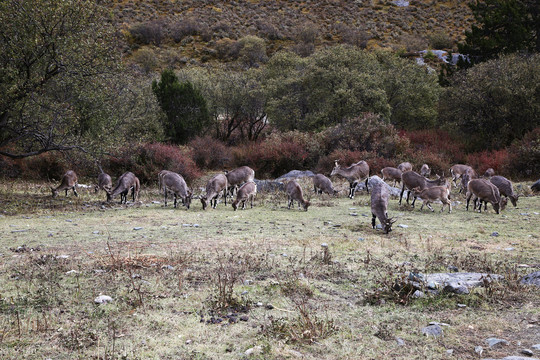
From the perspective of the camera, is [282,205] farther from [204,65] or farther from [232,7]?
[232,7]

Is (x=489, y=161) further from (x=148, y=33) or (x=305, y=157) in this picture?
(x=148, y=33)

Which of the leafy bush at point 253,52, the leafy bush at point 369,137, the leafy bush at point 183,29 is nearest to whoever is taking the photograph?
the leafy bush at point 369,137

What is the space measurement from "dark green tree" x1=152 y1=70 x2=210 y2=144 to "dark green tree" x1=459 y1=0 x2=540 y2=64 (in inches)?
975

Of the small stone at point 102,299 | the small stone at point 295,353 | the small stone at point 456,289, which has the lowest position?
the small stone at point 102,299

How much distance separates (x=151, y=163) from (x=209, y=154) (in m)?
7.47

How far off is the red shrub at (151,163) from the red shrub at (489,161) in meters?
17.6

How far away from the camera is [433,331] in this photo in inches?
210

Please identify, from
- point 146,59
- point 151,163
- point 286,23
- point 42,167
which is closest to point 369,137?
point 151,163

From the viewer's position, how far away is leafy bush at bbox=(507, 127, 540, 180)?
81.9ft

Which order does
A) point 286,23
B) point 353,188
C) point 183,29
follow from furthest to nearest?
point 286,23 < point 183,29 < point 353,188

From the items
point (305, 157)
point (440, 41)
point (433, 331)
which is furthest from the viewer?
point (440, 41)

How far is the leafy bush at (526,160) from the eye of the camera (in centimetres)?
2495

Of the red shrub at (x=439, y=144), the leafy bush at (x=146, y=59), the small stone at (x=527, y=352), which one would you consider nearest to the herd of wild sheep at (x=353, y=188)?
the small stone at (x=527, y=352)

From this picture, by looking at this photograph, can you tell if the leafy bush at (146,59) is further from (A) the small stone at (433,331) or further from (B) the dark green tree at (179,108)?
(A) the small stone at (433,331)
